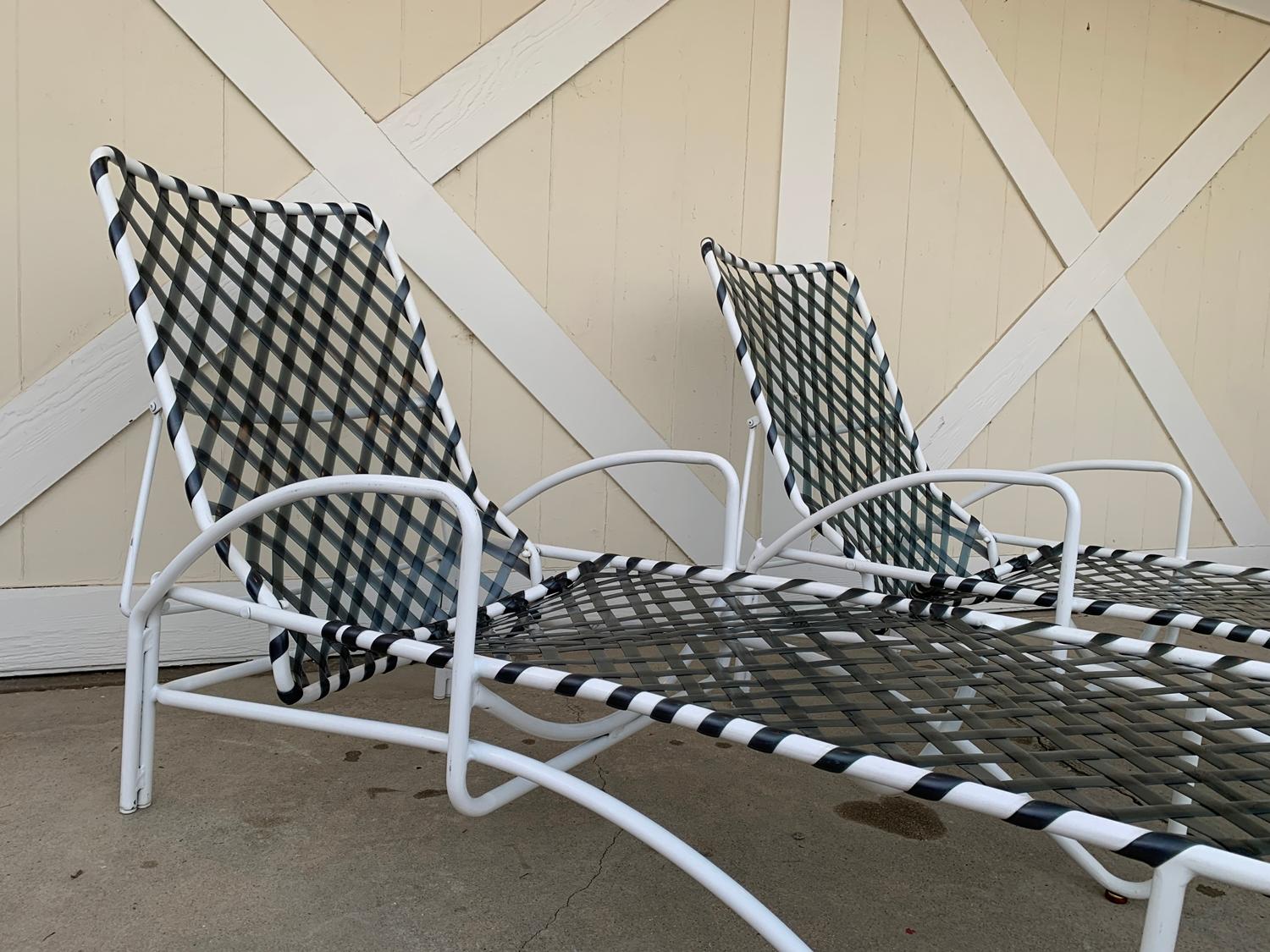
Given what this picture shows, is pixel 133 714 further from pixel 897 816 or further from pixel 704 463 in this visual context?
pixel 897 816

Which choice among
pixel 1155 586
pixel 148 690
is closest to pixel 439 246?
pixel 148 690

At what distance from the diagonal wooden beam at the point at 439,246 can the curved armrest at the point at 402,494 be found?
1.33 m

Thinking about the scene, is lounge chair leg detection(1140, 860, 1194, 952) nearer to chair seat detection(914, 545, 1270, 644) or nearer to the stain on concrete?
chair seat detection(914, 545, 1270, 644)

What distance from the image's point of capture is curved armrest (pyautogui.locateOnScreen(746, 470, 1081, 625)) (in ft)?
5.14

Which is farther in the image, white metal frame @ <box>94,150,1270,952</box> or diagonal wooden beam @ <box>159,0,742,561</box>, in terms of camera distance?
diagonal wooden beam @ <box>159,0,742,561</box>

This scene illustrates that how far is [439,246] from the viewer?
260 centimetres

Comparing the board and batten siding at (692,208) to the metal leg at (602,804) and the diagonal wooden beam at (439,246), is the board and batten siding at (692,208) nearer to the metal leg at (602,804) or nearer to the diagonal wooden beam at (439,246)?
the diagonal wooden beam at (439,246)

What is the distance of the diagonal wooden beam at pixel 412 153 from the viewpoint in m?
2.25

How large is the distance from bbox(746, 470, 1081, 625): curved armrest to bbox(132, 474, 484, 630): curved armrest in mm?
865

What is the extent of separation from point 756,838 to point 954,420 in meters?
2.01

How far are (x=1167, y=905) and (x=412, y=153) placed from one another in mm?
2367

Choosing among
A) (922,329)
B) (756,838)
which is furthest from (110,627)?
(922,329)

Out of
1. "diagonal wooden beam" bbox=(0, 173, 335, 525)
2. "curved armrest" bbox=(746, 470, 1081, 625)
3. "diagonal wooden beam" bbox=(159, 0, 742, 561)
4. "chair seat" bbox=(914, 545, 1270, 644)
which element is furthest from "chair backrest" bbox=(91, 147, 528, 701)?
"chair seat" bbox=(914, 545, 1270, 644)

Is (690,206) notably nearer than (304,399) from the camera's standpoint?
No
